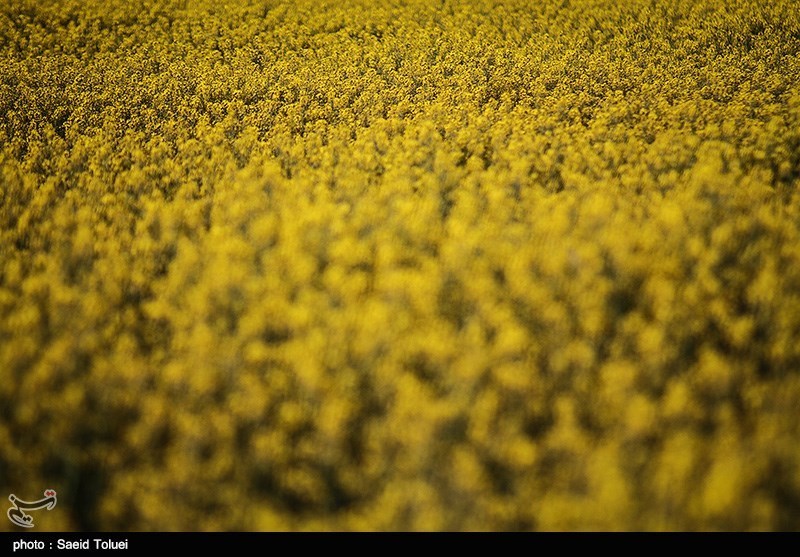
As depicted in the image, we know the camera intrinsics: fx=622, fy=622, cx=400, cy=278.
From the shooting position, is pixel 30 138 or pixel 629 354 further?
pixel 30 138

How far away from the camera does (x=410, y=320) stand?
4008 mm

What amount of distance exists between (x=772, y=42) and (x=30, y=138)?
13.7 metres

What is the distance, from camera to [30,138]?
334 inches

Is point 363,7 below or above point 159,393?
above

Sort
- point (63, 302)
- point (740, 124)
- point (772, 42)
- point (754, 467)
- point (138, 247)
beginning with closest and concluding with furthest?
point (754, 467) < point (63, 302) < point (138, 247) < point (740, 124) < point (772, 42)

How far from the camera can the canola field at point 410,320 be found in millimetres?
2959

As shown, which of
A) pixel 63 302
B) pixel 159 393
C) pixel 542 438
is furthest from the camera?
pixel 63 302

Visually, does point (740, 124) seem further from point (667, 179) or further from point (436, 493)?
point (436, 493)

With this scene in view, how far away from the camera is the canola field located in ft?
9.71
